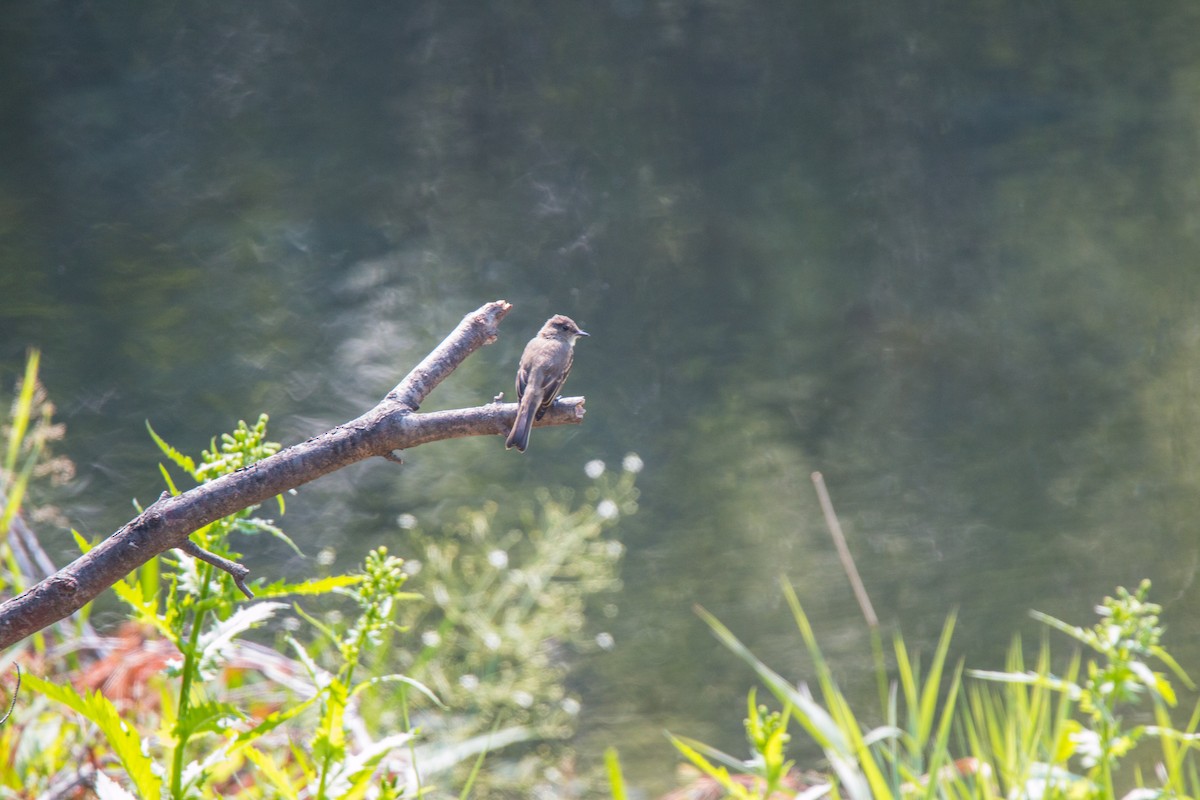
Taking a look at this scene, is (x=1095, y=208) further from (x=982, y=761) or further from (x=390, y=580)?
(x=390, y=580)

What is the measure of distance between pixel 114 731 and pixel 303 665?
670 mm

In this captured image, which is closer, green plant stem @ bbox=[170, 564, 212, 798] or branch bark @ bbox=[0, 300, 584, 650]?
branch bark @ bbox=[0, 300, 584, 650]

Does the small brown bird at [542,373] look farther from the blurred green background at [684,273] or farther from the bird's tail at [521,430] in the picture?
the blurred green background at [684,273]

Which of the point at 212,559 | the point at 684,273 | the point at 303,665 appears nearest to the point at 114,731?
the point at 212,559

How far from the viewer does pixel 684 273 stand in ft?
11.9

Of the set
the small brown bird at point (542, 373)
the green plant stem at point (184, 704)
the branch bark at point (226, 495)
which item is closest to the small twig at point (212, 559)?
the branch bark at point (226, 495)

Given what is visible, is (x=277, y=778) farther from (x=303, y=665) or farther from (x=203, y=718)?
(x=303, y=665)

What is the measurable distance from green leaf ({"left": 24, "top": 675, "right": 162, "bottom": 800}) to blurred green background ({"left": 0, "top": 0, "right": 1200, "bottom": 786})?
2.06 meters

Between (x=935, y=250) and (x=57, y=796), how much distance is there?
3.05m

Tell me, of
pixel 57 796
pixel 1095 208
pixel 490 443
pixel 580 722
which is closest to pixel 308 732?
pixel 57 796

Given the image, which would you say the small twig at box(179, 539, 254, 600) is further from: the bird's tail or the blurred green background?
the blurred green background

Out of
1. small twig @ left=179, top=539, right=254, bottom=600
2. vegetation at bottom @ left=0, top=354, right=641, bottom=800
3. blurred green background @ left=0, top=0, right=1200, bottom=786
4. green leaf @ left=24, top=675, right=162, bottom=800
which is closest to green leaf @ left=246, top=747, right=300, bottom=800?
vegetation at bottom @ left=0, top=354, right=641, bottom=800

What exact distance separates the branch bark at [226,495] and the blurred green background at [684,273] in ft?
7.45

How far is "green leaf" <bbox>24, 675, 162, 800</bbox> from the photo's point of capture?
45.5 inches
